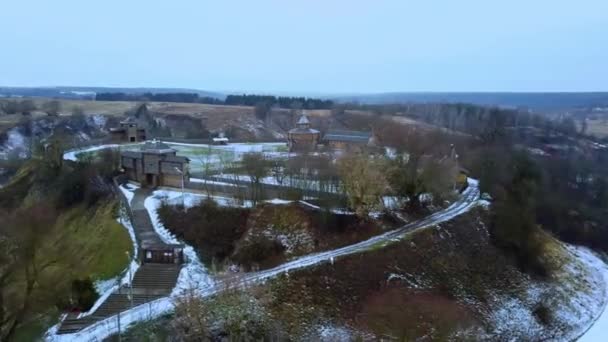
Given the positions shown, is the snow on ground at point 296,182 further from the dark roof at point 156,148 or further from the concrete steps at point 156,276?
the concrete steps at point 156,276

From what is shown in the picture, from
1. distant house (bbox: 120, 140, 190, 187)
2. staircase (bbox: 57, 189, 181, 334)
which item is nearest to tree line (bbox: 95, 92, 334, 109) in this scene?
distant house (bbox: 120, 140, 190, 187)

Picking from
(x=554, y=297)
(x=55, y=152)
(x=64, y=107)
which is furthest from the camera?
(x=64, y=107)

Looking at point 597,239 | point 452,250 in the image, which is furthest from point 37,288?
point 597,239

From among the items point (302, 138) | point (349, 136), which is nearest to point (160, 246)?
point (302, 138)

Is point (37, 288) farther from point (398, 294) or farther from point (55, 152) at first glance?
point (55, 152)

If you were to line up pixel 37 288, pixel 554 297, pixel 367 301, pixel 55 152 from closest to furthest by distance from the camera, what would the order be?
pixel 37 288 → pixel 367 301 → pixel 554 297 → pixel 55 152

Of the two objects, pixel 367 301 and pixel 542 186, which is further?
pixel 542 186
